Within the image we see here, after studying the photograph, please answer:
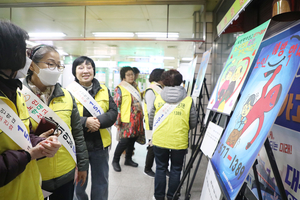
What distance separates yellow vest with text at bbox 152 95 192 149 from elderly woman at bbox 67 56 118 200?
1.87ft

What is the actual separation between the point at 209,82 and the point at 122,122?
2.12 metres

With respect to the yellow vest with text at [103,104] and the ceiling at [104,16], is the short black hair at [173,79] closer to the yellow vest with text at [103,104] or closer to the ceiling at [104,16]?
the yellow vest with text at [103,104]

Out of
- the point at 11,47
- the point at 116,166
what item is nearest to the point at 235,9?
the point at 11,47

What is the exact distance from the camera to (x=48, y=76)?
44.6 inches

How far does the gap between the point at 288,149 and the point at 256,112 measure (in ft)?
1.71

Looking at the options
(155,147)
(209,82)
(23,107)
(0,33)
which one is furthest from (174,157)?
(209,82)

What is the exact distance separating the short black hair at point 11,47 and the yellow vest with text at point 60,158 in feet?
1.36

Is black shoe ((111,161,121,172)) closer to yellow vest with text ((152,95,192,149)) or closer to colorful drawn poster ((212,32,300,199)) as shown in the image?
yellow vest with text ((152,95,192,149))

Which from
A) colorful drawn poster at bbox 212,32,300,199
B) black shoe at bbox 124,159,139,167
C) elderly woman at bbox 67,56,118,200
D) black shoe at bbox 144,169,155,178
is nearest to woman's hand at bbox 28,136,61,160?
elderly woman at bbox 67,56,118,200

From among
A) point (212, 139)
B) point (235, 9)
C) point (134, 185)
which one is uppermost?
point (235, 9)

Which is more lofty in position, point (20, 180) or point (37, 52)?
point (37, 52)

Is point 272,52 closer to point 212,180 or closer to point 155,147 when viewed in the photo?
point 212,180

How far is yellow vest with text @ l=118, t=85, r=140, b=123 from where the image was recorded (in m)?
2.76

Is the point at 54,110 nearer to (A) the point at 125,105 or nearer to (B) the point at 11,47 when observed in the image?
(B) the point at 11,47
